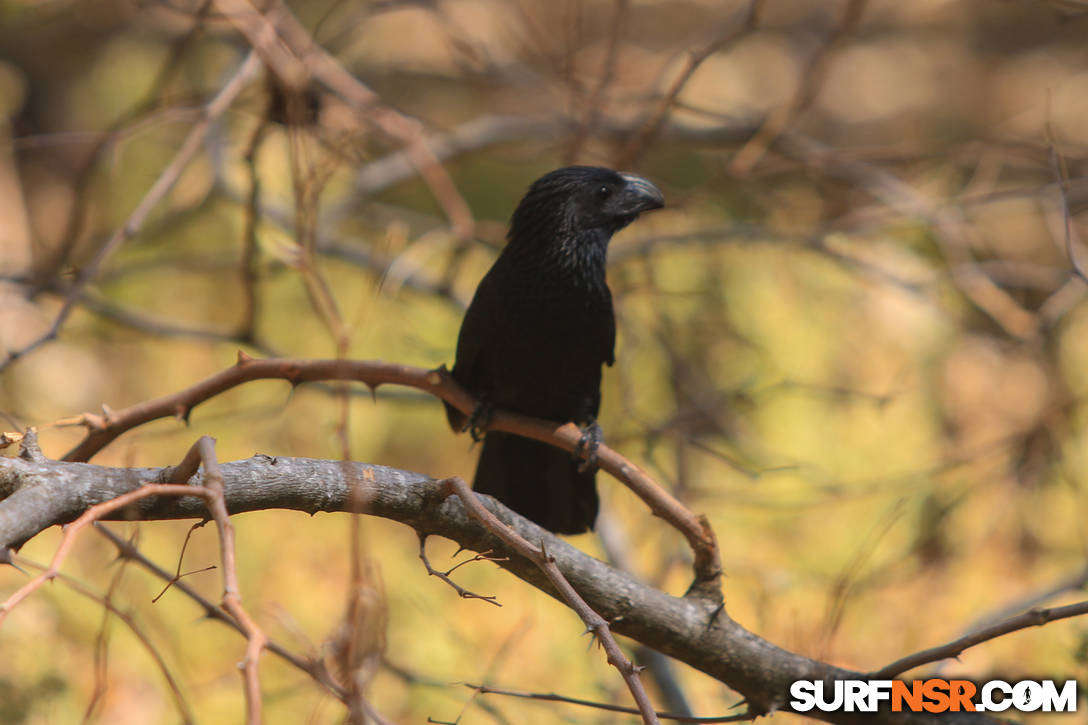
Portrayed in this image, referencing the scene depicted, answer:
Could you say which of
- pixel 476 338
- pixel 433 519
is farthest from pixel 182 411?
pixel 476 338

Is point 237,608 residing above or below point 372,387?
below

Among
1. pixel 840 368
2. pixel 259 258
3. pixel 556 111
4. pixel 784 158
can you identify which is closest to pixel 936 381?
pixel 840 368

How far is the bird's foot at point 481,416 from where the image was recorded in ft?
10.3

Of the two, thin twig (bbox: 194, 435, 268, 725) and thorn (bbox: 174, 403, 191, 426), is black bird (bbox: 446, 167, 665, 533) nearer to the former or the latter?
thorn (bbox: 174, 403, 191, 426)

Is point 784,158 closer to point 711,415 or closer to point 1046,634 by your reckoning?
point 711,415

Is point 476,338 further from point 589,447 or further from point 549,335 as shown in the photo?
point 589,447

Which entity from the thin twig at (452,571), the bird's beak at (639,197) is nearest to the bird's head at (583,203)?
the bird's beak at (639,197)

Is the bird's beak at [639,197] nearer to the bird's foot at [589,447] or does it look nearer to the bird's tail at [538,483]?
the bird's foot at [589,447]

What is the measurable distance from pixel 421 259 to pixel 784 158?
1.95 meters

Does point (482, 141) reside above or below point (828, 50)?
above

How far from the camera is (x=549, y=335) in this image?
10.1 feet

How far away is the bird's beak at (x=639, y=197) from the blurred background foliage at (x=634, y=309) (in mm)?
517

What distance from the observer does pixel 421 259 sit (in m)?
4.91

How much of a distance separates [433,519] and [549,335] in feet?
3.95
